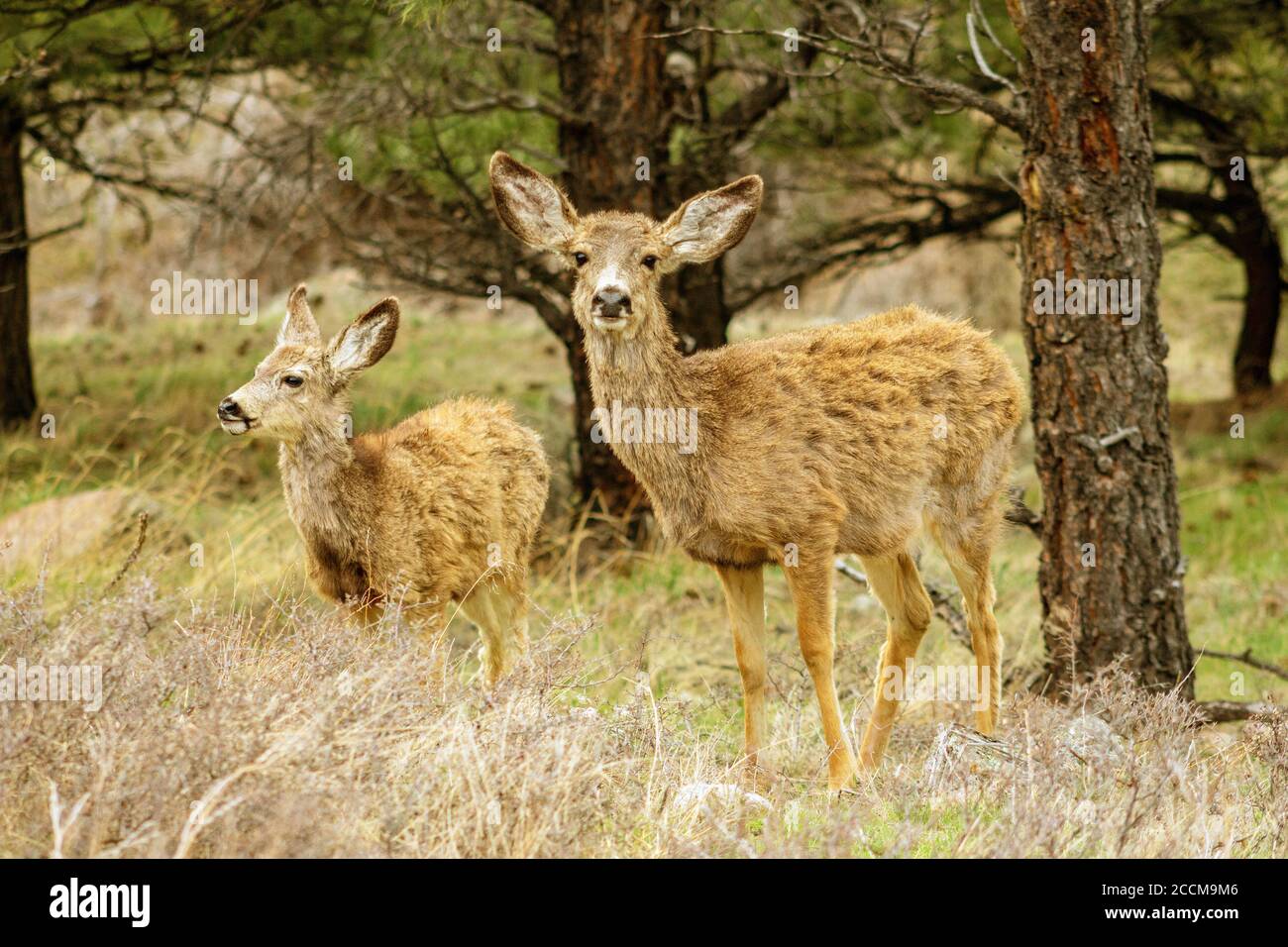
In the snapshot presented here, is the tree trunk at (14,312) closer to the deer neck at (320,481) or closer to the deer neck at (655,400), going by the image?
the deer neck at (320,481)

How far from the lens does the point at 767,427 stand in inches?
249

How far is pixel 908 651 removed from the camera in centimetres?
727

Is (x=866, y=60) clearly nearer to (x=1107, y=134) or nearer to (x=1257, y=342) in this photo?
(x=1107, y=134)

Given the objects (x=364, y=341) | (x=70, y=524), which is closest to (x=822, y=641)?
(x=364, y=341)

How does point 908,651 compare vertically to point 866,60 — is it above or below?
below

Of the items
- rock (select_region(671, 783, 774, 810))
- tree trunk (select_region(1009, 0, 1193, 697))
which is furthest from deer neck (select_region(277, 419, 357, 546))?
tree trunk (select_region(1009, 0, 1193, 697))

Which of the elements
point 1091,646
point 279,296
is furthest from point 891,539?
point 279,296

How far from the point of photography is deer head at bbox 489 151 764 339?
247 inches

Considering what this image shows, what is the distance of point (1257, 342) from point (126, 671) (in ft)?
45.6

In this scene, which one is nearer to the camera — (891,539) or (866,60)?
(891,539)

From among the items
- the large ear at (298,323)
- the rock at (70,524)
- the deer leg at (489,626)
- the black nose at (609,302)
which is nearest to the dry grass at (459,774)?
the black nose at (609,302)

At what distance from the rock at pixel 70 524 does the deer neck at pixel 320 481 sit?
7.45 feet

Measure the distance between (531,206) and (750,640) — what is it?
6.91ft

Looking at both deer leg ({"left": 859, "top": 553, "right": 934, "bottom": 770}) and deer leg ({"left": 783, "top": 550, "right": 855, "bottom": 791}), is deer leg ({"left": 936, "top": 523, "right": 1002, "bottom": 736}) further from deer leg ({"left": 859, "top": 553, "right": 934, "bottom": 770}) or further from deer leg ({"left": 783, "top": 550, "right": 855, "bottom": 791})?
deer leg ({"left": 783, "top": 550, "right": 855, "bottom": 791})
